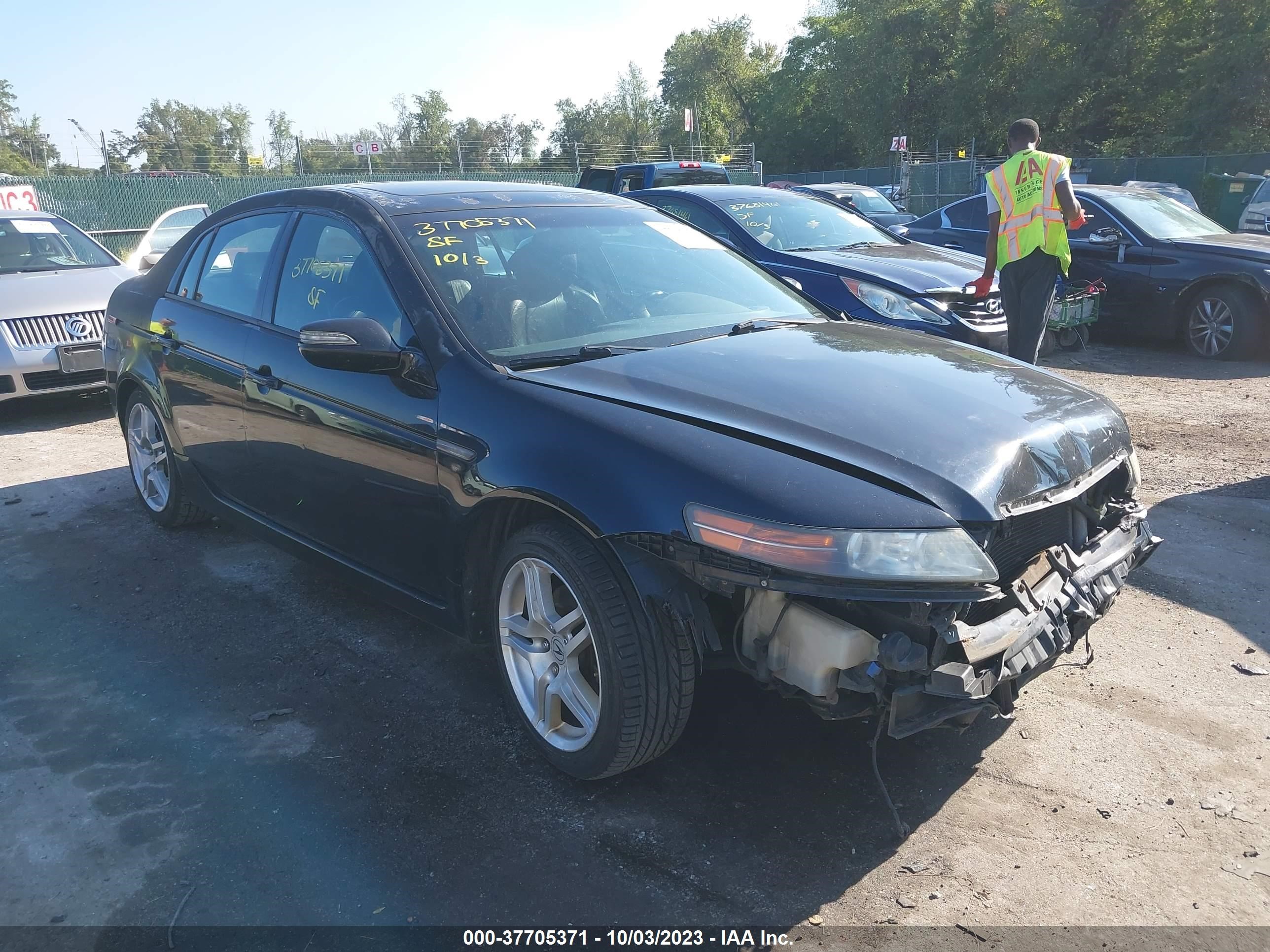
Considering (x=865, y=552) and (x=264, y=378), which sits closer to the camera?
(x=865, y=552)

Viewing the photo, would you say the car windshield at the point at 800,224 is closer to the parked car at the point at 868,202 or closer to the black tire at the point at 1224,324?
the black tire at the point at 1224,324

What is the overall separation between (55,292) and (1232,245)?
10.6 m

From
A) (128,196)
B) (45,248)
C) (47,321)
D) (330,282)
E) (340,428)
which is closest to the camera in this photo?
(340,428)

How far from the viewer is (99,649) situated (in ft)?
13.0

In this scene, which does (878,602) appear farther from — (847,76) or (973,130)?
(847,76)

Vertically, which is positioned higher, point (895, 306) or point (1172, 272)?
point (895, 306)

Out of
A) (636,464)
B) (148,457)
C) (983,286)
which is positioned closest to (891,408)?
(636,464)

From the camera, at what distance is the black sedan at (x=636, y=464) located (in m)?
2.41

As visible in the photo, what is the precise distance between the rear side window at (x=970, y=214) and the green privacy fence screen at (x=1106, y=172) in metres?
10.9

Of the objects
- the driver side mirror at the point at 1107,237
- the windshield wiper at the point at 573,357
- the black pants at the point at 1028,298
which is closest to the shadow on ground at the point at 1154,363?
the driver side mirror at the point at 1107,237

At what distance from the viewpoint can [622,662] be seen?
262cm

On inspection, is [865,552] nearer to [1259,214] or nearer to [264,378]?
[264,378]

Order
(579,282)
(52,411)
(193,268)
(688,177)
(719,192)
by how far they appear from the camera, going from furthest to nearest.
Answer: (688,177) → (52,411) → (719,192) → (193,268) → (579,282)

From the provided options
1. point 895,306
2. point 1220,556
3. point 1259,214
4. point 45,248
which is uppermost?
point 45,248
